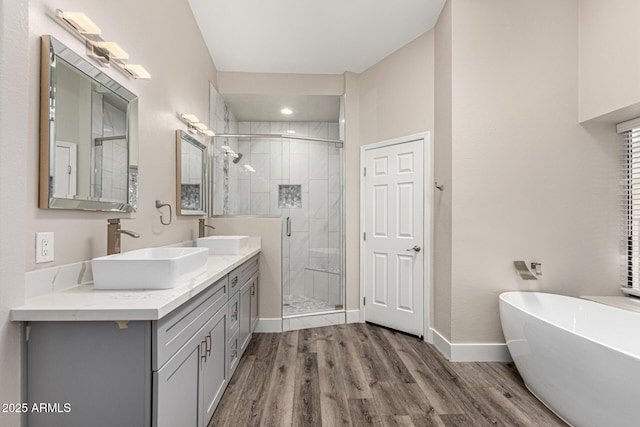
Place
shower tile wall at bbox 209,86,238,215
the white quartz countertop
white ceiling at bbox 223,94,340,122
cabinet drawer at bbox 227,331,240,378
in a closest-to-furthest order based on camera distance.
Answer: the white quartz countertop, cabinet drawer at bbox 227,331,240,378, shower tile wall at bbox 209,86,238,215, white ceiling at bbox 223,94,340,122

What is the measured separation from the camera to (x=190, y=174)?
112 inches

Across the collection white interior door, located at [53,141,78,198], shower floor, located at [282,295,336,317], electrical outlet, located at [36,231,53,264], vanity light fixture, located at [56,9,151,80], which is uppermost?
vanity light fixture, located at [56,9,151,80]

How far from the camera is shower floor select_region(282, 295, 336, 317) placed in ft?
11.6

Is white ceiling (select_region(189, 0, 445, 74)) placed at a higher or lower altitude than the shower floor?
higher

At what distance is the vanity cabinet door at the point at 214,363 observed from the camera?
5.51ft

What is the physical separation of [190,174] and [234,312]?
4.27 ft

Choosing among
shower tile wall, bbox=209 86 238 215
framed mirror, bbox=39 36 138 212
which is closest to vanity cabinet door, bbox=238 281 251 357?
shower tile wall, bbox=209 86 238 215

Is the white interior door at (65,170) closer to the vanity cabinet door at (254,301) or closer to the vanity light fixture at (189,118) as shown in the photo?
the vanity light fixture at (189,118)

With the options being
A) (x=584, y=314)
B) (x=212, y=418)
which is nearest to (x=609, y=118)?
(x=584, y=314)

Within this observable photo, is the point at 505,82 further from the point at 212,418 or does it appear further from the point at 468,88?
the point at 212,418

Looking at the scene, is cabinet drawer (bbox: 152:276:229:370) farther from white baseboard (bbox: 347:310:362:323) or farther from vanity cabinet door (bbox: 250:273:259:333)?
white baseboard (bbox: 347:310:362:323)

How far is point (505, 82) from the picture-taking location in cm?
267

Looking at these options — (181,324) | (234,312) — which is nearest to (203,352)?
(181,324)

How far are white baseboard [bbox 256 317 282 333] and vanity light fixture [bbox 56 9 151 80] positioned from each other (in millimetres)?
2539
